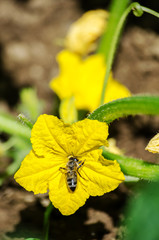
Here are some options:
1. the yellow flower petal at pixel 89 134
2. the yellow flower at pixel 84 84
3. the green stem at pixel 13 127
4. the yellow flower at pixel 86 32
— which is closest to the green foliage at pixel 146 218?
the yellow flower petal at pixel 89 134

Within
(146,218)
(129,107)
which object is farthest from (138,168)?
(146,218)

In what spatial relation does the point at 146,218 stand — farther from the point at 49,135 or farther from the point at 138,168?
the point at 138,168

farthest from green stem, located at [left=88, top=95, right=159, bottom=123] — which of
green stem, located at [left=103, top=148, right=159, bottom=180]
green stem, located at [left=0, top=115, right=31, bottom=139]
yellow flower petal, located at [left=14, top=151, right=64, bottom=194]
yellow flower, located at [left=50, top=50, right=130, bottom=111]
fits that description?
yellow flower, located at [left=50, top=50, right=130, bottom=111]

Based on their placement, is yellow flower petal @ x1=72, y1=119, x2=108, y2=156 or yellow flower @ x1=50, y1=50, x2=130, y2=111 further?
yellow flower @ x1=50, y1=50, x2=130, y2=111

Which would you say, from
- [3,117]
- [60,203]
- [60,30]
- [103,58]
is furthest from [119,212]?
[60,30]

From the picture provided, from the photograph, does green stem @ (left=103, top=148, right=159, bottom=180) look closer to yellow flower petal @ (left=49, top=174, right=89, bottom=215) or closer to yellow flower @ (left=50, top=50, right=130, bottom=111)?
yellow flower petal @ (left=49, top=174, right=89, bottom=215)

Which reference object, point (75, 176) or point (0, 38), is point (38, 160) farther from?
point (0, 38)
